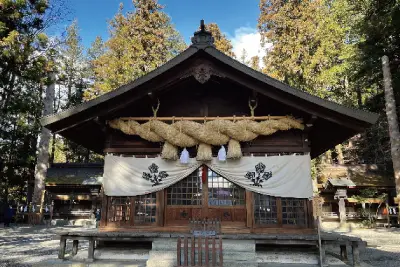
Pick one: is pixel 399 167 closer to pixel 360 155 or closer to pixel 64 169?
pixel 360 155

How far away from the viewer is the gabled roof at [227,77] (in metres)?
8.20

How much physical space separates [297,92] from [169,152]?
3941 mm

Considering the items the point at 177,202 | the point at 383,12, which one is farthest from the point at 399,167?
the point at 177,202

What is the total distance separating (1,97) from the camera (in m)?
17.6

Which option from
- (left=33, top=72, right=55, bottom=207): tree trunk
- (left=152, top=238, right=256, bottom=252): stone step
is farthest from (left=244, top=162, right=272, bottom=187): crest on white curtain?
(left=33, top=72, right=55, bottom=207): tree trunk

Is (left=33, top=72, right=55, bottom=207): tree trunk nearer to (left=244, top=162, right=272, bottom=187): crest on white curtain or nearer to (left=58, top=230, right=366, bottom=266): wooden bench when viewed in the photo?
(left=58, top=230, right=366, bottom=266): wooden bench

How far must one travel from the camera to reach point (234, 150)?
8648 mm

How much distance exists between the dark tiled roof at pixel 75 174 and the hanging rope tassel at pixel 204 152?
19.8 metres

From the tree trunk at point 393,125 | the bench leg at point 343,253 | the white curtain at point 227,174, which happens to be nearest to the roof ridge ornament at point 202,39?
the white curtain at point 227,174

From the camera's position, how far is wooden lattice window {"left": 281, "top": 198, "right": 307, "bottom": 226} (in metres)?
8.67

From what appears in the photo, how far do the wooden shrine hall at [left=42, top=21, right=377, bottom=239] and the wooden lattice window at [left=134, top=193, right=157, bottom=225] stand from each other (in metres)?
0.03

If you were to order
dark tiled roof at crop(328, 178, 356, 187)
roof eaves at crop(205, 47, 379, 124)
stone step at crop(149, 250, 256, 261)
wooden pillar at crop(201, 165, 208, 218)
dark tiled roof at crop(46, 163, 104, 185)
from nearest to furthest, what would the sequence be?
stone step at crop(149, 250, 256, 261), roof eaves at crop(205, 47, 379, 124), wooden pillar at crop(201, 165, 208, 218), dark tiled roof at crop(328, 178, 356, 187), dark tiled roof at crop(46, 163, 104, 185)

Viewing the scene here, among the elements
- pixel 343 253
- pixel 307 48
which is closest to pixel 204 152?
pixel 343 253

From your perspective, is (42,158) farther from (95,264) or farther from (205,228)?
(205,228)
